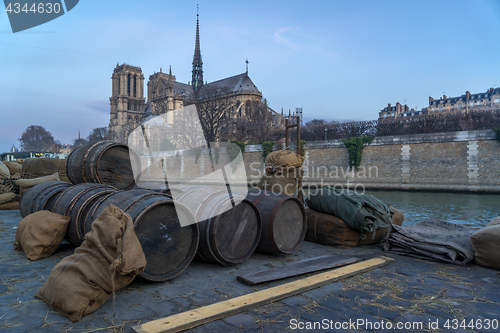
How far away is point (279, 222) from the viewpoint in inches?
178

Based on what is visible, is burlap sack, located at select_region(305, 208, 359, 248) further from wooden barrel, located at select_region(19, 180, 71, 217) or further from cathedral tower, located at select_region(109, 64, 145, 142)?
cathedral tower, located at select_region(109, 64, 145, 142)

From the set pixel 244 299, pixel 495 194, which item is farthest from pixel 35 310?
pixel 495 194

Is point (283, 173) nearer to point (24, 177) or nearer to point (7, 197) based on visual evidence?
point (7, 197)

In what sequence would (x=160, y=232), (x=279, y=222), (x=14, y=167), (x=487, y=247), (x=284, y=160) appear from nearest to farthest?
(x=160, y=232)
(x=487, y=247)
(x=279, y=222)
(x=284, y=160)
(x=14, y=167)

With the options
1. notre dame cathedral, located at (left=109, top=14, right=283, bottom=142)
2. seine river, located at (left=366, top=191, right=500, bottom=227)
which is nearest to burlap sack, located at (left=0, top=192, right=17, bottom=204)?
seine river, located at (left=366, top=191, right=500, bottom=227)

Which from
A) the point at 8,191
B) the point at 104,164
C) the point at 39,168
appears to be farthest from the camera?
the point at 39,168

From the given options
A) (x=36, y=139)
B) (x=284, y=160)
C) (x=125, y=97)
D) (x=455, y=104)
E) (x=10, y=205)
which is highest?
(x=125, y=97)

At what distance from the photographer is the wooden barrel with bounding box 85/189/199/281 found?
3.24 metres

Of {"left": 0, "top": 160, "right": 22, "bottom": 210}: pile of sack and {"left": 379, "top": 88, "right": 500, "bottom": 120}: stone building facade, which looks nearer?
{"left": 0, "top": 160, "right": 22, "bottom": 210}: pile of sack

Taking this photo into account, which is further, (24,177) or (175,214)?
(24,177)

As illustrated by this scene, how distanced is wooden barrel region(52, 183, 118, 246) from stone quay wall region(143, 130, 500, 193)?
16993 mm

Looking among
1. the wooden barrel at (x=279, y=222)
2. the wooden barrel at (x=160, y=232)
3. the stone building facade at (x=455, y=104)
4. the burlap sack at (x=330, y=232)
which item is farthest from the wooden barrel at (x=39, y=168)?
the stone building facade at (x=455, y=104)

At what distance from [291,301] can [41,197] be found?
182 inches

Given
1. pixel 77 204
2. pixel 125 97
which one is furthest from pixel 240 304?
pixel 125 97
